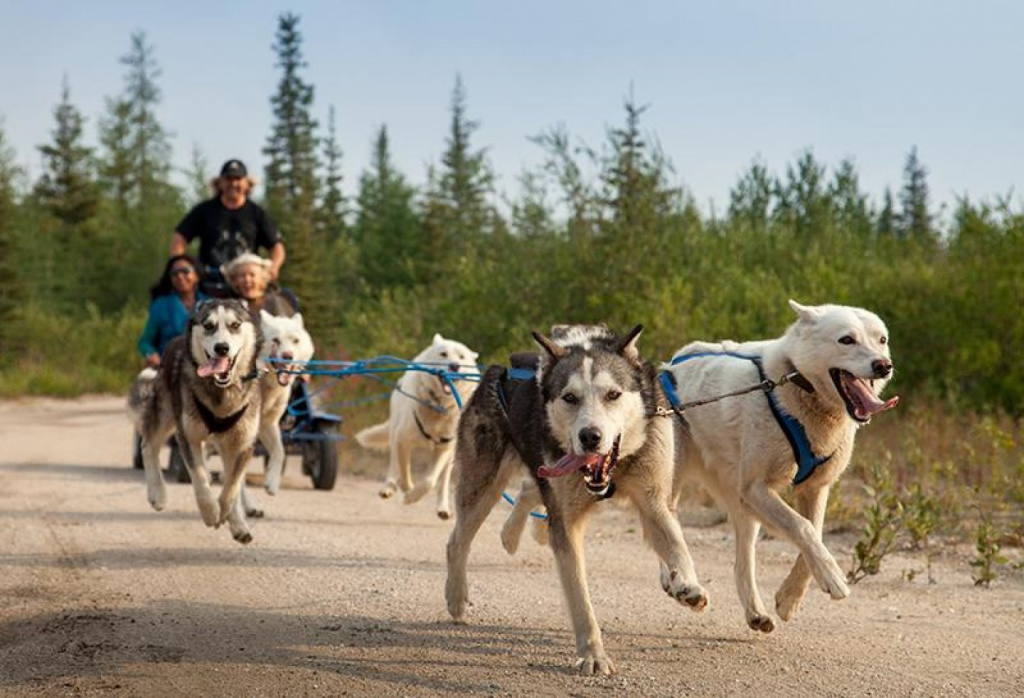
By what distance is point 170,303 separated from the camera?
418 inches

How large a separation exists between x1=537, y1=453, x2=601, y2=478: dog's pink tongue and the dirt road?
2.47ft

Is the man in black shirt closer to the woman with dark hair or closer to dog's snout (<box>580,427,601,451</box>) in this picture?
the woman with dark hair

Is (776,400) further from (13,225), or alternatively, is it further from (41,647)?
(13,225)

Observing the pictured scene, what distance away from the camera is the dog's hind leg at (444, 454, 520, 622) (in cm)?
574

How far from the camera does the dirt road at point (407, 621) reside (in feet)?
15.0

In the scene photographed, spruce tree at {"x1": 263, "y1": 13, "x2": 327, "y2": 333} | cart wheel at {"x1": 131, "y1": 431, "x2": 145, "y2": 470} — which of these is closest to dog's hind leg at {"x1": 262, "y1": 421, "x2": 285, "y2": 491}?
cart wheel at {"x1": 131, "y1": 431, "x2": 145, "y2": 470}

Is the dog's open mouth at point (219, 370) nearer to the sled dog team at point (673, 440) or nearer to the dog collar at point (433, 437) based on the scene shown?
the sled dog team at point (673, 440)

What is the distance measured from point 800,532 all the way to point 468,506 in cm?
160

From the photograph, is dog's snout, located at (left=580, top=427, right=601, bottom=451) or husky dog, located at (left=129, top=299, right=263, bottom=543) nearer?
dog's snout, located at (left=580, top=427, right=601, bottom=451)

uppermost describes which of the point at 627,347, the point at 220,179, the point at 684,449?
the point at 220,179

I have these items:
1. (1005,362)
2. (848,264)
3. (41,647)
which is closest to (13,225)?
(848,264)

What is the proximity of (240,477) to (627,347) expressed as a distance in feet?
11.4

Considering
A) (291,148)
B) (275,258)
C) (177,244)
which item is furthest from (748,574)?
(291,148)

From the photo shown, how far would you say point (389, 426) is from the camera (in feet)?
33.5
